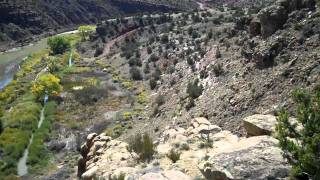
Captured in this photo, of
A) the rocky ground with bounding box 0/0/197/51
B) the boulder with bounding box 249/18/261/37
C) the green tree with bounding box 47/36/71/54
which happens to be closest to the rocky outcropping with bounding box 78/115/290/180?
the boulder with bounding box 249/18/261/37

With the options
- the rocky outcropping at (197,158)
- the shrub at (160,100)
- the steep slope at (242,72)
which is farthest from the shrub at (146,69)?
the rocky outcropping at (197,158)

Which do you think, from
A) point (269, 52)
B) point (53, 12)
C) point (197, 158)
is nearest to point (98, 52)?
point (269, 52)

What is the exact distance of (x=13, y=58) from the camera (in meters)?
111

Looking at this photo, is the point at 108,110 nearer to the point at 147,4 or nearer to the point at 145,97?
the point at 145,97

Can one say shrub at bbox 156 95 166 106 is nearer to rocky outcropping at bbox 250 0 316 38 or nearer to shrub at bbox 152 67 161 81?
shrub at bbox 152 67 161 81

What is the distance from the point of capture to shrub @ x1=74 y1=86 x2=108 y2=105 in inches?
2389

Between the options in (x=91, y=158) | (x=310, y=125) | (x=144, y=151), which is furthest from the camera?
(x=91, y=158)

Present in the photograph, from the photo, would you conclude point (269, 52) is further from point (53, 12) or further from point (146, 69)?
point (53, 12)

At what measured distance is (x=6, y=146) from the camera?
1853 inches

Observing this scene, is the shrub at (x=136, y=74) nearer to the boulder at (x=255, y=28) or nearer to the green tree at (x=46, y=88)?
the green tree at (x=46, y=88)

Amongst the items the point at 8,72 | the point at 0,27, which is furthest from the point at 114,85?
the point at 0,27

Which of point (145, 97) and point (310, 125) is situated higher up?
point (310, 125)

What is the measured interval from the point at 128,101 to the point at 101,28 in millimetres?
58919

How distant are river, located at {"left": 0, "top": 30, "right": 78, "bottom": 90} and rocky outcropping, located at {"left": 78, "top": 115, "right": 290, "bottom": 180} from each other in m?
53.7
